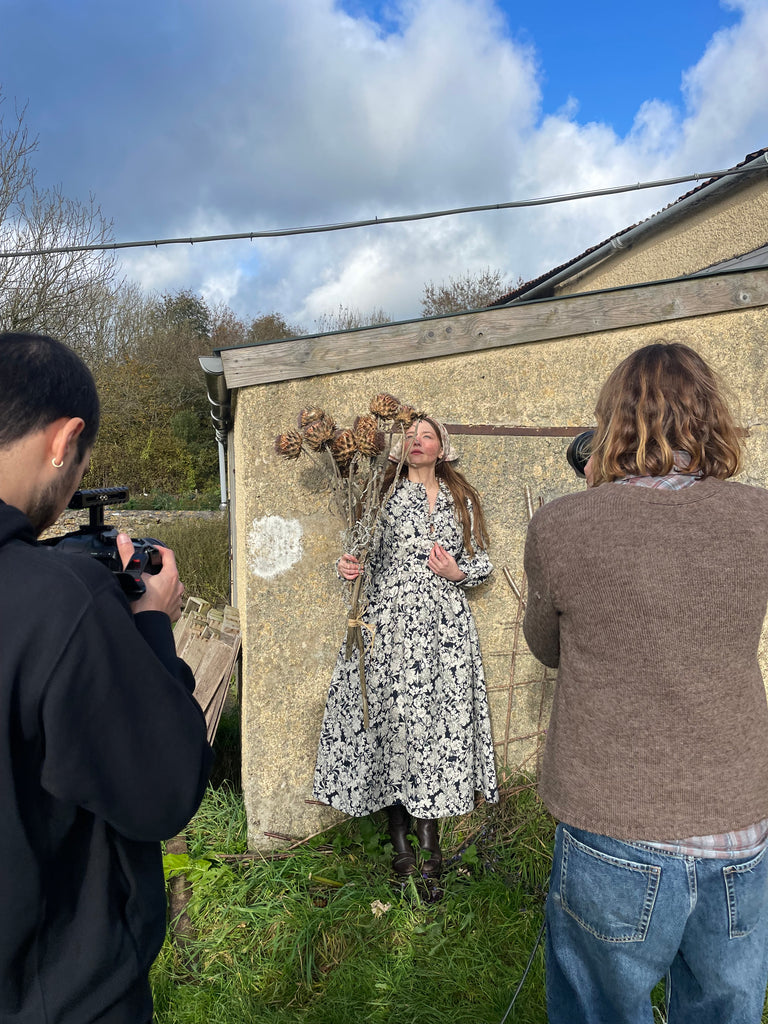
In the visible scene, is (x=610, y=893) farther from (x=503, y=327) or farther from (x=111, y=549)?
(x=503, y=327)

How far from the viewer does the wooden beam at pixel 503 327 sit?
3355mm

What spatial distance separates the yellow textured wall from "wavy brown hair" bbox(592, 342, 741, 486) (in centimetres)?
588

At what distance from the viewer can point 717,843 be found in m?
1.40

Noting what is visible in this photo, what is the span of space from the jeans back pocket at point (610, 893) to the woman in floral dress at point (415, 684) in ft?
5.18

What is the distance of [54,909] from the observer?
1.08 metres

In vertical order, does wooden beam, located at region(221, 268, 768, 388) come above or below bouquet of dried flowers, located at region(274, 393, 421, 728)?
above

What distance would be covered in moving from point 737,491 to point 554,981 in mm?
1184

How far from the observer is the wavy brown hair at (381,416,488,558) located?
327 centimetres

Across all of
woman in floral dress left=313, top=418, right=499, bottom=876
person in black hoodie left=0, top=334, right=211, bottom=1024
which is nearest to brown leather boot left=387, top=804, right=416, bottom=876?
woman in floral dress left=313, top=418, right=499, bottom=876

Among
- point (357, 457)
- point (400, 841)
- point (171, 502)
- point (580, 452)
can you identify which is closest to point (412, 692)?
point (400, 841)

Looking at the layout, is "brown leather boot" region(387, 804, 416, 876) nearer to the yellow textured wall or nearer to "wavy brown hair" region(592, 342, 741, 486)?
"wavy brown hair" region(592, 342, 741, 486)

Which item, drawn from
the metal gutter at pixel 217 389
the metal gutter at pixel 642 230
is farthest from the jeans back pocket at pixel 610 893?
the metal gutter at pixel 642 230

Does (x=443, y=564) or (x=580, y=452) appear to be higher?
(x=580, y=452)

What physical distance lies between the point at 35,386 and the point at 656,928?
1538mm
